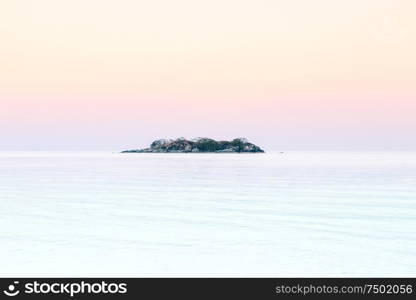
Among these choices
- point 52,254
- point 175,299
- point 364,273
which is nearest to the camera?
point 175,299

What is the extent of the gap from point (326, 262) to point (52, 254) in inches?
296

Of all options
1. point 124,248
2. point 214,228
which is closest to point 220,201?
point 214,228

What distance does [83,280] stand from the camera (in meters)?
12.8

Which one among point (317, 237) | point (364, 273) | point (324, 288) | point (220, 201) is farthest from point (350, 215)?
point (324, 288)

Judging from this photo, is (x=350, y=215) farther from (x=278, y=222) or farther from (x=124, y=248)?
(x=124, y=248)

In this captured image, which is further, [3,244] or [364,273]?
[3,244]

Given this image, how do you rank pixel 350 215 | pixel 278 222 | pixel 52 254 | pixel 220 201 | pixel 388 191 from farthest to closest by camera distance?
pixel 388 191
pixel 220 201
pixel 350 215
pixel 278 222
pixel 52 254

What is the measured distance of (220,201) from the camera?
31.5 meters

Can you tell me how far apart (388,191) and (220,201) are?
1267cm

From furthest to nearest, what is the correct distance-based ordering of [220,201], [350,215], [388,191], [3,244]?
[388,191], [220,201], [350,215], [3,244]

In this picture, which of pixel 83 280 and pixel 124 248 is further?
pixel 124 248

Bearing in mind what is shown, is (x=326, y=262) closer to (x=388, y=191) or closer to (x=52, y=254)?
(x=52, y=254)

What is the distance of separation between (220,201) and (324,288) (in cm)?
1964

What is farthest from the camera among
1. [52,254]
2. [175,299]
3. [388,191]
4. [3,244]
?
[388,191]
